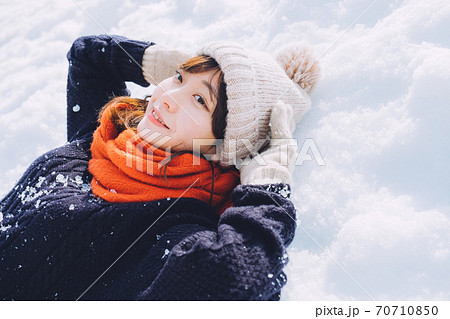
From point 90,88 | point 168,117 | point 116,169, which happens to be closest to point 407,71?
point 168,117

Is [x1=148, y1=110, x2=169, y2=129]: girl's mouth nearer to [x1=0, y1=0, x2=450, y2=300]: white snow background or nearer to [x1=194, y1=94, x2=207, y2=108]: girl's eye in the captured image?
[x1=194, y1=94, x2=207, y2=108]: girl's eye

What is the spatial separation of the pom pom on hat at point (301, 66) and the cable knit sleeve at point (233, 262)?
653 millimetres

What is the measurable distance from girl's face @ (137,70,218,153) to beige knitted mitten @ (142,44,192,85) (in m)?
0.29

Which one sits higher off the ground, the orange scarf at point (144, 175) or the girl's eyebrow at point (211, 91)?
the girl's eyebrow at point (211, 91)

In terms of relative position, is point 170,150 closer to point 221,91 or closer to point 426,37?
point 221,91

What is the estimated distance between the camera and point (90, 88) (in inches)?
58.7

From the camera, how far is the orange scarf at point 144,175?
3.60ft

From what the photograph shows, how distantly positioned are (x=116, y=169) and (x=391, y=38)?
1.23 metres

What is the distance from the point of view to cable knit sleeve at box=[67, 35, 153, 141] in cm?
148

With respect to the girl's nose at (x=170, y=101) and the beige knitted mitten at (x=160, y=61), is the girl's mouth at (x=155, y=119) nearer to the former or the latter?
the girl's nose at (x=170, y=101)

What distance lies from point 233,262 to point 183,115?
52 cm

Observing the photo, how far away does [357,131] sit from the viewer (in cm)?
133
